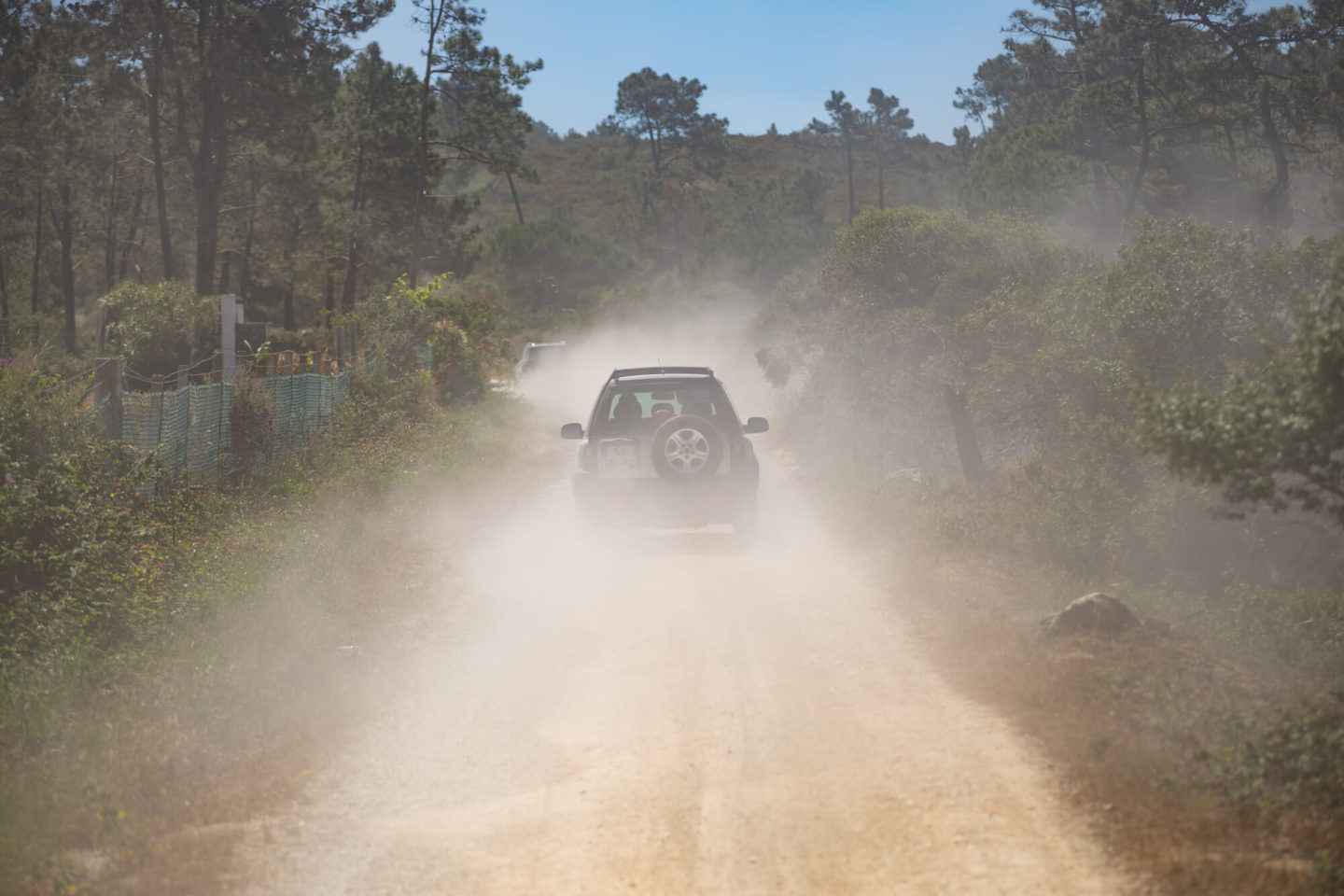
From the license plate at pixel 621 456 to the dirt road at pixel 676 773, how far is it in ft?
7.19

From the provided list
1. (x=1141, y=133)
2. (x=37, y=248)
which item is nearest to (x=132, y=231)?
(x=37, y=248)

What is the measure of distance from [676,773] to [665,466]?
5789mm

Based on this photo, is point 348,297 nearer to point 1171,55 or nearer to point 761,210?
point 1171,55

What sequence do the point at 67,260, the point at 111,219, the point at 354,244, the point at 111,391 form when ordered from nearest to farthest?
the point at 111,391, the point at 354,244, the point at 67,260, the point at 111,219

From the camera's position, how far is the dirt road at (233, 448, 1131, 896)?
16.3ft

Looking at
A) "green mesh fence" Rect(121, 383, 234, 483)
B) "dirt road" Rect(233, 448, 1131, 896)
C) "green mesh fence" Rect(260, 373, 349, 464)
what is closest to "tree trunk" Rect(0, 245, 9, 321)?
"green mesh fence" Rect(260, 373, 349, 464)

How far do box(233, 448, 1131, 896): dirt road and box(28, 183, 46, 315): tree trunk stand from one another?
134ft

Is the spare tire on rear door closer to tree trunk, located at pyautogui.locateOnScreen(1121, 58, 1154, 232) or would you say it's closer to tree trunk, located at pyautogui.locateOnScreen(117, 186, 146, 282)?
tree trunk, located at pyautogui.locateOnScreen(1121, 58, 1154, 232)

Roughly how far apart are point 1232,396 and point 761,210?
70.5 metres

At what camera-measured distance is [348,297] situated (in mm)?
40625

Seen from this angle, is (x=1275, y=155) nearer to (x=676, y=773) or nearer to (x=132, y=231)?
(x=676, y=773)

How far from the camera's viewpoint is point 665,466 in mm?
11609

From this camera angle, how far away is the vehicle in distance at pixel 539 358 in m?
34.9

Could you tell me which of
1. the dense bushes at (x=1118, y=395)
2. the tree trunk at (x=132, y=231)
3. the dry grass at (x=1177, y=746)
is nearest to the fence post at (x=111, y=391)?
the dry grass at (x=1177, y=746)
